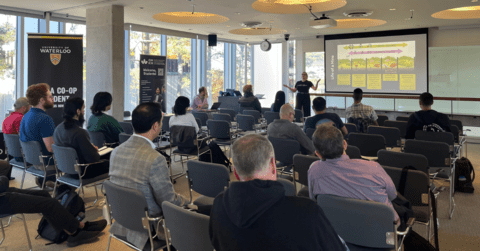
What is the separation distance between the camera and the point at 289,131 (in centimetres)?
494

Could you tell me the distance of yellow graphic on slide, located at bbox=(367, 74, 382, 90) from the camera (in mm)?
13648

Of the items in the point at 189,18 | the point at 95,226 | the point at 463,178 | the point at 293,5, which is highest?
the point at 189,18

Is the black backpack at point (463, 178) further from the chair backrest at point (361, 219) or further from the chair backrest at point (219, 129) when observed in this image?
the chair backrest at point (361, 219)

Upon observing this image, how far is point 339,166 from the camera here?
2.50 m

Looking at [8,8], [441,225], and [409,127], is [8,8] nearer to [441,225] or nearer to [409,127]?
[409,127]

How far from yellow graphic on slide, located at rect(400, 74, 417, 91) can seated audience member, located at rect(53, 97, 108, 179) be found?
11.7m

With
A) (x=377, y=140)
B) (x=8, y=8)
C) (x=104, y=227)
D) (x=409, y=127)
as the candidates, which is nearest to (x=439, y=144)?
(x=377, y=140)

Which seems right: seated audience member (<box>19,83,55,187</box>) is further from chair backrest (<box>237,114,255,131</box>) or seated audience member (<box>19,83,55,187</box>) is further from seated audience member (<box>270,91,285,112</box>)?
seated audience member (<box>270,91,285,112</box>)

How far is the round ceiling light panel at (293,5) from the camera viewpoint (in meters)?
7.73

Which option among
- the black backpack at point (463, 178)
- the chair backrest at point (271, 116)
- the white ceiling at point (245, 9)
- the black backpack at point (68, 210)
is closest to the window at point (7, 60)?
the white ceiling at point (245, 9)

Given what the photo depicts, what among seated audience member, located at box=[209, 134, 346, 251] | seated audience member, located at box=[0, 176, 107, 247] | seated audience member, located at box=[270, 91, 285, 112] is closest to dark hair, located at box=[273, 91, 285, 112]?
seated audience member, located at box=[270, 91, 285, 112]

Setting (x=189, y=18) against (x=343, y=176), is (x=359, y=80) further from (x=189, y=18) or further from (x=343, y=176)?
(x=343, y=176)

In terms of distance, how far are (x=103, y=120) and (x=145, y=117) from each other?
8.60ft

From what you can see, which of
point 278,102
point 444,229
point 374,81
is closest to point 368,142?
point 444,229
